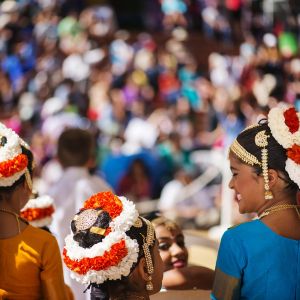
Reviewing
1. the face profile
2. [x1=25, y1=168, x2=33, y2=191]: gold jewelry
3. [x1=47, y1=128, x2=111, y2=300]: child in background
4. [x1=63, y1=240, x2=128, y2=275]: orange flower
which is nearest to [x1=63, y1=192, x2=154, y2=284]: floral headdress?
[x1=63, y1=240, x2=128, y2=275]: orange flower

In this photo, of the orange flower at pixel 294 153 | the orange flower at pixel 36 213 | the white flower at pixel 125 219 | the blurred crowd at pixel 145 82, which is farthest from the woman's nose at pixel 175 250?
the blurred crowd at pixel 145 82

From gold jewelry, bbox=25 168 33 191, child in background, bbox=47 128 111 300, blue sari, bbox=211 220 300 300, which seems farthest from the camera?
child in background, bbox=47 128 111 300

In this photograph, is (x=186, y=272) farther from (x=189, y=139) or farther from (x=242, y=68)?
(x=242, y=68)

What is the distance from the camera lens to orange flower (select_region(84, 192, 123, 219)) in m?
2.39

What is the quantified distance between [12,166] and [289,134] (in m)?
1.06

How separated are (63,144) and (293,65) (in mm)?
8924

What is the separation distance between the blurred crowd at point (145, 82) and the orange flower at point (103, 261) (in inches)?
255

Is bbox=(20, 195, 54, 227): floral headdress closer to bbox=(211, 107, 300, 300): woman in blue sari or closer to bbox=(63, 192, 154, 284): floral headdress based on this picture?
bbox=(63, 192, 154, 284): floral headdress

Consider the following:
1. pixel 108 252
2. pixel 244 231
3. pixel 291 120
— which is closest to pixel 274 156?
pixel 291 120

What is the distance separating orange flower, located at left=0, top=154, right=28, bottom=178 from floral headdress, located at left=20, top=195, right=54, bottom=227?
0.88 meters

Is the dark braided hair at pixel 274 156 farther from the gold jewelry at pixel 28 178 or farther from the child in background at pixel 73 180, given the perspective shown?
the child in background at pixel 73 180

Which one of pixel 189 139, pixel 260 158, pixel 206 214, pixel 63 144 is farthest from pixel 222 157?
pixel 260 158

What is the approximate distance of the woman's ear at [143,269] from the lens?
2412 mm

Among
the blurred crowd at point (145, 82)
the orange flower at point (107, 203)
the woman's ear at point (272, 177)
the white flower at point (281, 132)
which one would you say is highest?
the white flower at point (281, 132)
